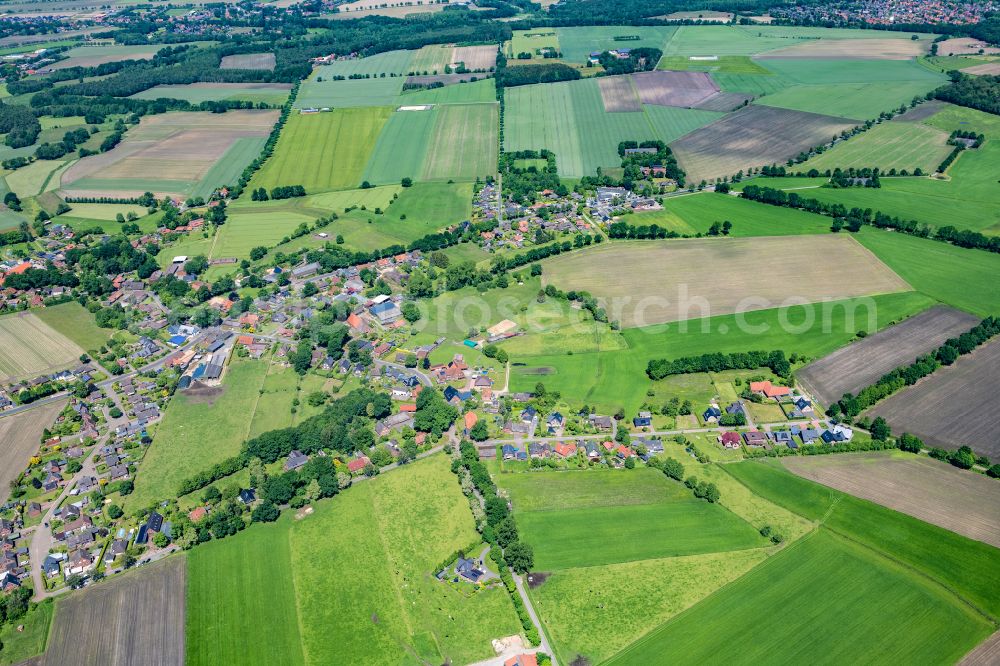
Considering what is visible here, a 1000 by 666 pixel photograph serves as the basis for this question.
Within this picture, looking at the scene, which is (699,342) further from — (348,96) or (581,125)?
(348,96)

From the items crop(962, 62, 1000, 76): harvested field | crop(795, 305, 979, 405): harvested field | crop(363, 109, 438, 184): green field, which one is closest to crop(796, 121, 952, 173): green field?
crop(962, 62, 1000, 76): harvested field

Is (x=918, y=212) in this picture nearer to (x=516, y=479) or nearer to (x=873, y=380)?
(x=873, y=380)

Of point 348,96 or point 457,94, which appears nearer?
point 457,94

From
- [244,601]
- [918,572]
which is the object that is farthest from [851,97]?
[244,601]

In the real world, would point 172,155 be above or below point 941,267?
above

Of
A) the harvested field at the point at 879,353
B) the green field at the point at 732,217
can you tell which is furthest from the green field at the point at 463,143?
the harvested field at the point at 879,353

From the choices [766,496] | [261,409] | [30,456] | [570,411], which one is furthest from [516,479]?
[30,456]
